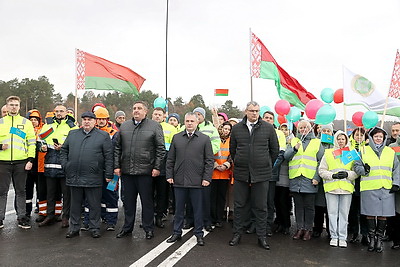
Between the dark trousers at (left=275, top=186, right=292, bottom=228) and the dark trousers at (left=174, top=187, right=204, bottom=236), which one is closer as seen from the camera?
the dark trousers at (left=174, top=187, right=204, bottom=236)

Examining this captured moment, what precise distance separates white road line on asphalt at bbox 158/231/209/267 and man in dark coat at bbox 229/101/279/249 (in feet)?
2.06

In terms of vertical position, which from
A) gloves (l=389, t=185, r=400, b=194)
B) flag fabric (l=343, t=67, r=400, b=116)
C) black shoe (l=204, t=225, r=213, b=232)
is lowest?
black shoe (l=204, t=225, r=213, b=232)

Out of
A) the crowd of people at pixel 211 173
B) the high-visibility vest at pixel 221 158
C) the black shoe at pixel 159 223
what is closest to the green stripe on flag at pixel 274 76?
the crowd of people at pixel 211 173

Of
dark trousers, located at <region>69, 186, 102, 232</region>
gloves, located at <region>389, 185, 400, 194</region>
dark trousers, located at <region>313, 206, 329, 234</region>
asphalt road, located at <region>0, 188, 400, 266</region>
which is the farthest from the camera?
dark trousers, located at <region>313, 206, 329, 234</region>

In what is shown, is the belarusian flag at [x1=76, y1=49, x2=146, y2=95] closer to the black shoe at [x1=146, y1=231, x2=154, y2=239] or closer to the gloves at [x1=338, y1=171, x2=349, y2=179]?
the black shoe at [x1=146, y1=231, x2=154, y2=239]

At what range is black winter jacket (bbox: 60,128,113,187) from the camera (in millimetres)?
5695

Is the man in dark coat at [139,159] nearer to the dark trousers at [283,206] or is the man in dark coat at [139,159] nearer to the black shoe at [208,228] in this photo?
the black shoe at [208,228]

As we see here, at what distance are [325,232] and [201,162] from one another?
108 inches

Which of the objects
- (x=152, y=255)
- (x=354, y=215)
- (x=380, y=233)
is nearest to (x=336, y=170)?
(x=354, y=215)

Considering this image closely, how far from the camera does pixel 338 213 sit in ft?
18.4

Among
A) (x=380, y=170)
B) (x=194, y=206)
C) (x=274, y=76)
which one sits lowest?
(x=194, y=206)

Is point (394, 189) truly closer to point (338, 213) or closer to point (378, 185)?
point (378, 185)

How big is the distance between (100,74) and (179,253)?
5.64 metres

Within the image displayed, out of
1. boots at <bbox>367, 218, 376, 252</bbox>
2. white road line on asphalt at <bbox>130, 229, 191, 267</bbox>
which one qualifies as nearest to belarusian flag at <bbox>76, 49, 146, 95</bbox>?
white road line on asphalt at <bbox>130, 229, 191, 267</bbox>
